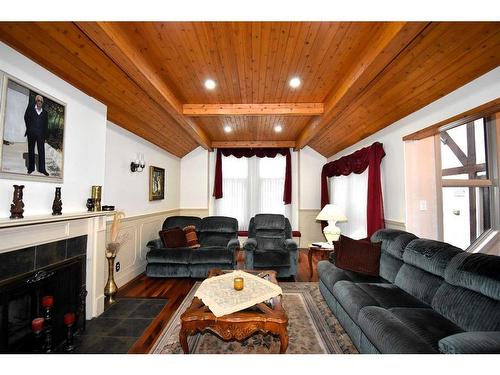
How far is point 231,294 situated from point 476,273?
69.5 inches

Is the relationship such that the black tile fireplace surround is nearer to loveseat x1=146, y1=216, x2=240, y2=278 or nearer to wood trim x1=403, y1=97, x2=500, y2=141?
loveseat x1=146, y1=216, x2=240, y2=278

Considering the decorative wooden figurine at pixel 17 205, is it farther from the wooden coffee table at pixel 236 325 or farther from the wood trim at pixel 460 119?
the wood trim at pixel 460 119

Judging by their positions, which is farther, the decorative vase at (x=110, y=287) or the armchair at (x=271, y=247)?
the armchair at (x=271, y=247)

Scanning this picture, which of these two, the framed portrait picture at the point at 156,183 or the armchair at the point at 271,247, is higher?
the framed portrait picture at the point at 156,183

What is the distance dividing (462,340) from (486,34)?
2.08 metres

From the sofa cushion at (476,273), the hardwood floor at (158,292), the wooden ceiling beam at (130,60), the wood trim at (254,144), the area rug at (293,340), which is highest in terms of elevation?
the wood trim at (254,144)

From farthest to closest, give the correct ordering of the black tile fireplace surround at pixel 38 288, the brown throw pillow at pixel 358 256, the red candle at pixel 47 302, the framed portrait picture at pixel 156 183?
the framed portrait picture at pixel 156 183 < the brown throw pillow at pixel 358 256 < the red candle at pixel 47 302 < the black tile fireplace surround at pixel 38 288

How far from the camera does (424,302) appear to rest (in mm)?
1873

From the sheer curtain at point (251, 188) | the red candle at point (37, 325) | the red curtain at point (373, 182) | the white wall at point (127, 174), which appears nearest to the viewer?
the red candle at point (37, 325)

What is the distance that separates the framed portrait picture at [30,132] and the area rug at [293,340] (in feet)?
5.82

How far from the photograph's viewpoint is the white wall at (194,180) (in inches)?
225

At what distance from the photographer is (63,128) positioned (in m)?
2.10

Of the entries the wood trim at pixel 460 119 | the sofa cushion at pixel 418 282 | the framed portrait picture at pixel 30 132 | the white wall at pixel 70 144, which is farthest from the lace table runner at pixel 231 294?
the wood trim at pixel 460 119
